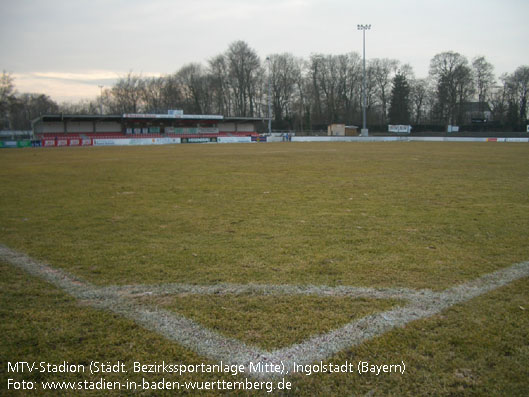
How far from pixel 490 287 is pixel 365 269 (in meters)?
1.29

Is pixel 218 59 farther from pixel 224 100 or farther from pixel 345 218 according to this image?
pixel 345 218

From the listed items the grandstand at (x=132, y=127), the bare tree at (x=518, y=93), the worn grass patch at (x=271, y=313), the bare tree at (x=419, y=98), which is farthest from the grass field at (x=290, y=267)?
the bare tree at (x=419, y=98)

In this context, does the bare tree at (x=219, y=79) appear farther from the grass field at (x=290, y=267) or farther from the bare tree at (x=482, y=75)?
the grass field at (x=290, y=267)

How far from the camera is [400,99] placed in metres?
85.9

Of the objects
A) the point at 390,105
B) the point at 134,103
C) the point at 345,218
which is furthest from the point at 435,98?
the point at 345,218

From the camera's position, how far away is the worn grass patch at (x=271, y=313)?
308 centimetres

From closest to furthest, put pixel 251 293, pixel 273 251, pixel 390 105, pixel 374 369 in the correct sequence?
pixel 374 369, pixel 251 293, pixel 273 251, pixel 390 105

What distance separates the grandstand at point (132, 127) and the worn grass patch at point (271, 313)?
5528 cm

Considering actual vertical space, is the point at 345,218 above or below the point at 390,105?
below

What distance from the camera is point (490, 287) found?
396cm

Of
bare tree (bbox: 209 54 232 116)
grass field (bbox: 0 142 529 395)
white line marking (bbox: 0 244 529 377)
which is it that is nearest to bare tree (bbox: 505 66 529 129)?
bare tree (bbox: 209 54 232 116)

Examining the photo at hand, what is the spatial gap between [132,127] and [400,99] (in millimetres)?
58714

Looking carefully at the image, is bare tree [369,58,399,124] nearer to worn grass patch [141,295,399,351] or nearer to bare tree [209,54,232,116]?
bare tree [209,54,232,116]

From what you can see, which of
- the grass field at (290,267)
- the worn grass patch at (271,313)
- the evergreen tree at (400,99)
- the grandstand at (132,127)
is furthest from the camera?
the evergreen tree at (400,99)
